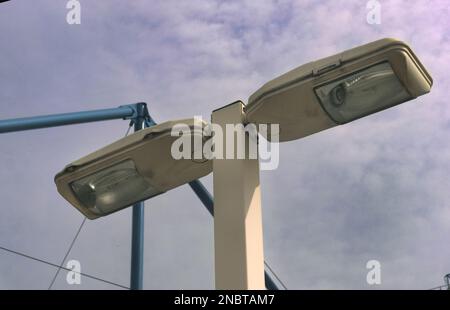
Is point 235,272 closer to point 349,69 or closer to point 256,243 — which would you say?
point 256,243

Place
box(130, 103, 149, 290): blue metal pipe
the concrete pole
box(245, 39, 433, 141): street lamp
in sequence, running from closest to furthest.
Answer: box(245, 39, 433, 141): street lamp → the concrete pole → box(130, 103, 149, 290): blue metal pipe

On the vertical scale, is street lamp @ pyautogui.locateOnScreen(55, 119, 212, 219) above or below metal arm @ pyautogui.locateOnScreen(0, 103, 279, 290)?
below

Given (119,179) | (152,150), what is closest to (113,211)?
(119,179)

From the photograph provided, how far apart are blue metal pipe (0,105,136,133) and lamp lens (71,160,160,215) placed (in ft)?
16.9

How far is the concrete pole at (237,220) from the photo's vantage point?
2.37 metres

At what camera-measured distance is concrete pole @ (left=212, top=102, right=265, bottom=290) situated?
7.77 feet

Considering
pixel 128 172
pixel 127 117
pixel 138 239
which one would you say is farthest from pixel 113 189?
pixel 127 117

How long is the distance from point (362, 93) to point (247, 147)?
0.52 metres

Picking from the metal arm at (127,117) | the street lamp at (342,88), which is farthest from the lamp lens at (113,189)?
the metal arm at (127,117)

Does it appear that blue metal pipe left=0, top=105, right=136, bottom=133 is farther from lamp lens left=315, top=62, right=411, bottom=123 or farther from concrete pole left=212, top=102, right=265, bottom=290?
lamp lens left=315, top=62, right=411, bottom=123

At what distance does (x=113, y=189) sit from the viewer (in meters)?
2.72

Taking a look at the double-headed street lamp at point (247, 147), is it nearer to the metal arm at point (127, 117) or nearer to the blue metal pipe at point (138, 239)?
the metal arm at point (127, 117)

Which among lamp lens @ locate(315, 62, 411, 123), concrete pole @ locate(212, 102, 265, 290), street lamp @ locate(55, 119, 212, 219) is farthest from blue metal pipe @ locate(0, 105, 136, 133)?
lamp lens @ locate(315, 62, 411, 123)

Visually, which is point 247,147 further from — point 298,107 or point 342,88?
point 342,88
